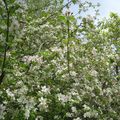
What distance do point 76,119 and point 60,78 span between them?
0.97 meters

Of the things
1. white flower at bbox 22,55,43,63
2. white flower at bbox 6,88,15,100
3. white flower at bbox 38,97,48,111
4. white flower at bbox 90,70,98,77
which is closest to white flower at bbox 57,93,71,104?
white flower at bbox 38,97,48,111

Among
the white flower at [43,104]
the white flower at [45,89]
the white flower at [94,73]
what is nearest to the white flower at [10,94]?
the white flower at [43,104]

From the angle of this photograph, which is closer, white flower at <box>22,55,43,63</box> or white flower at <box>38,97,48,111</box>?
white flower at <box>22,55,43,63</box>

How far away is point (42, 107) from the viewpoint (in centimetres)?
786

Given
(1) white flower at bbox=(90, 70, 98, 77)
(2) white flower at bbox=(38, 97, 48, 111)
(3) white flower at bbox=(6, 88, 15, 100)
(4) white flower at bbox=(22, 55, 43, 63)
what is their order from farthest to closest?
(1) white flower at bbox=(90, 70, 98, 77), (2) white flower at bbox=(38, 97, 48, 111), (4) white flower at bbox=(22, 55, 43, 63), (3) white flower at bbox=(6, 88, 15, 100)

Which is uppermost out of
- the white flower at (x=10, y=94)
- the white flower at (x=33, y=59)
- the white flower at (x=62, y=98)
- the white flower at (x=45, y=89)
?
the white flower at (x=33, y=59)

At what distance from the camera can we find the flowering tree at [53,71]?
5467 millimetres

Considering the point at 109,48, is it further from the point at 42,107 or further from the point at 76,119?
the point at 42,107

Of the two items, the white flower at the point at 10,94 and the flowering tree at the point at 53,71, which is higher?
the flowering tree at the point at 53,71

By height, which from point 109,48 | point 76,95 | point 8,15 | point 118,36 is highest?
point 118,36

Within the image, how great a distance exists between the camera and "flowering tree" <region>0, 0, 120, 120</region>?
5467 mm

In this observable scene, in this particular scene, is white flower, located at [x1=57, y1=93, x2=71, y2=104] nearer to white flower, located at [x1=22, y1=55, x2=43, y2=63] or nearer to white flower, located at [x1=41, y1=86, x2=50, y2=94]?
white flower, located at [x1=41, y1=86, x2=50, y2=94]

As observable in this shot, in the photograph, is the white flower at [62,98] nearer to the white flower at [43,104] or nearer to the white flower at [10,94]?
the white flower at [43,104]

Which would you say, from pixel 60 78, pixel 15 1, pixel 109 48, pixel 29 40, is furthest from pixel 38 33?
pixel 15 1
